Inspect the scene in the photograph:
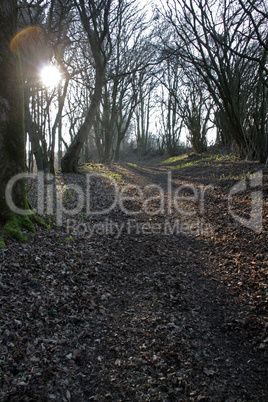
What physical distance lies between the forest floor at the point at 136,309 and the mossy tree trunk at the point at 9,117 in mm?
526

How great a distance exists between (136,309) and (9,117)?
3711 millimetres

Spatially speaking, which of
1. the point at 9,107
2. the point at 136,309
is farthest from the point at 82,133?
the point at 136,309

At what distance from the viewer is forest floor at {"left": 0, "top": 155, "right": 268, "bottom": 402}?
2.39 metres

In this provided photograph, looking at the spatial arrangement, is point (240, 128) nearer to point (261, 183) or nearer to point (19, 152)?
point (261, 183)

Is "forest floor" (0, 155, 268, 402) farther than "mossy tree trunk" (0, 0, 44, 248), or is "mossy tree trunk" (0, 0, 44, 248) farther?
"mossy tree trunk" (0, 0, 44, 248)

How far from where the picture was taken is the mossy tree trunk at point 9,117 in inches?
163

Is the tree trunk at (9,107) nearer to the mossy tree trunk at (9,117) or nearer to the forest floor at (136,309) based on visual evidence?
the mossy tree trunk at (9,117)

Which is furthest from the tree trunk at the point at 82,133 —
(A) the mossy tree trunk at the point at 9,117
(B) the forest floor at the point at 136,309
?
(A) the mossy tree trunk at the point at 9,117

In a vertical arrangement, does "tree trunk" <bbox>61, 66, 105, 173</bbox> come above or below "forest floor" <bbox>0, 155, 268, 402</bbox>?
above

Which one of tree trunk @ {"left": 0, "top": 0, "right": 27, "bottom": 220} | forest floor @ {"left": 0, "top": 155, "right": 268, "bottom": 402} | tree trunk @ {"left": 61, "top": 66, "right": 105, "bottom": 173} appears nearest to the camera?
forest floor @ {"left": 0, "top": 155, "right": 268, "bottom": 402}

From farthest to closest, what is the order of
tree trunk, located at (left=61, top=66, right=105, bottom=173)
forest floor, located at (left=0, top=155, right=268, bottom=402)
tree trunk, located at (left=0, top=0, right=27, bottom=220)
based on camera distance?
tree trunk, located at (left=61, top=66, right=105, bottom=173) → tree trunk, located at (left=0, top=0, right=27, bottom=220) → forest floor, located at (left=0, top=155, right=268, bottom=402)

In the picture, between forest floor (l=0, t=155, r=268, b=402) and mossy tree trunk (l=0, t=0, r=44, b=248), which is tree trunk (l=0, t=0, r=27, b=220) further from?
forest floor (l=0, t=155, r=268, b=402)

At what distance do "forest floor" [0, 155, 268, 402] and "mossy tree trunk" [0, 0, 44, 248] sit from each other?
526 millimetres

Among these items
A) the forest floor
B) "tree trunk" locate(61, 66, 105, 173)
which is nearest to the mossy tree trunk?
the forest floor
